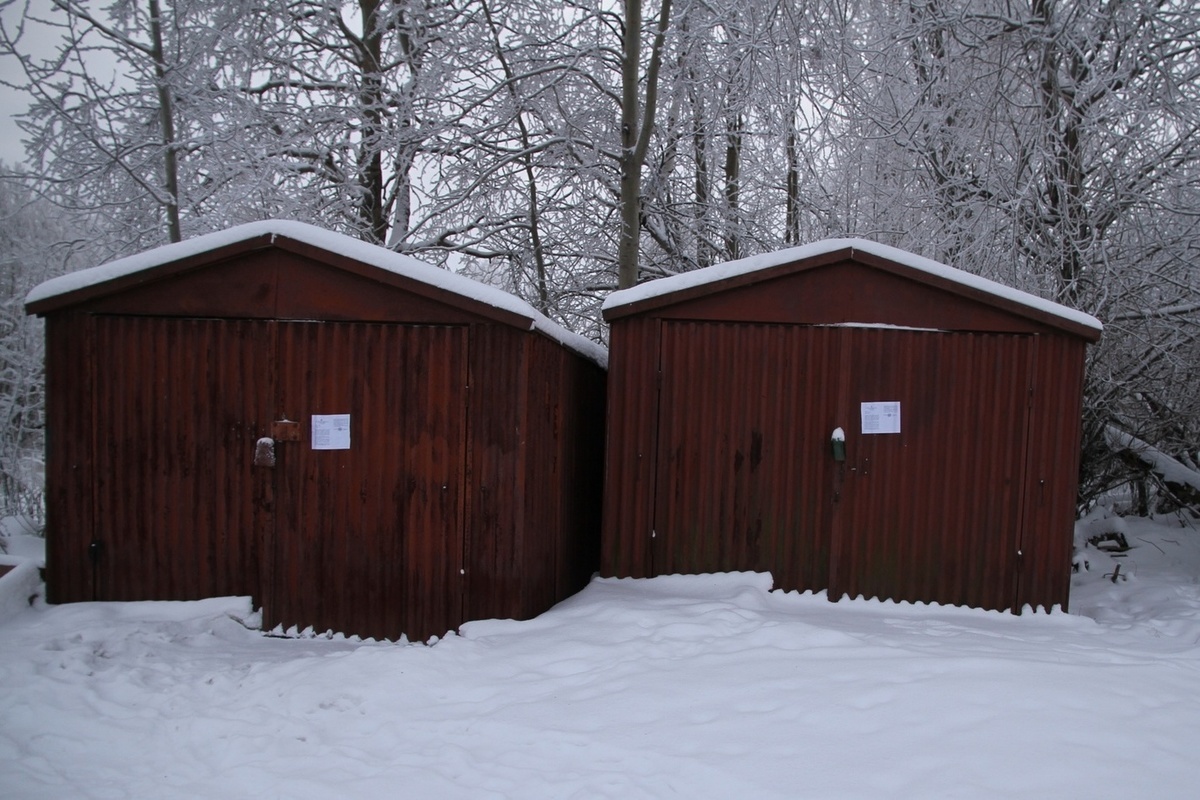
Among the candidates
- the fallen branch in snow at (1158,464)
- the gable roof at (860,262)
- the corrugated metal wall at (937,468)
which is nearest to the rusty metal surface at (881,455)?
the corrugated metal wall at (937,468)

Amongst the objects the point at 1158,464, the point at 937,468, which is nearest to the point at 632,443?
the point at 937,468

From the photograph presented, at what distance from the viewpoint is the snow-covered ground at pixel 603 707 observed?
297cm

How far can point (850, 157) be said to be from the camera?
357 inches

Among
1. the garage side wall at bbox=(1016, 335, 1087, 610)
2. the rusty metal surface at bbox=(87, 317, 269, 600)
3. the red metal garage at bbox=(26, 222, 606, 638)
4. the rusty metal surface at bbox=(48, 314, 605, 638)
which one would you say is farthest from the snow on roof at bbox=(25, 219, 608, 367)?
the garage side wall at bbox=(1016, 335, 1087, 610)

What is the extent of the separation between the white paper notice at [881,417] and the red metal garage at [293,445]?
2495 mm

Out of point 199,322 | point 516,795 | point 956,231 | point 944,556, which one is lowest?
point 516,795

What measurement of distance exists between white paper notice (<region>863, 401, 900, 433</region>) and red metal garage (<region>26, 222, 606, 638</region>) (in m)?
2.49

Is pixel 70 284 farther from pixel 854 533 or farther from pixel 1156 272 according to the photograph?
pixel 1156 272

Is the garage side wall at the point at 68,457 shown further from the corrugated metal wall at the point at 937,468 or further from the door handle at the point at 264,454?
the corrugated metal wall at the point at 937,468

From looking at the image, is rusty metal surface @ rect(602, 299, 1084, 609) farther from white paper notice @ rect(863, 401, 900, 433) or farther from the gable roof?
the gable roof

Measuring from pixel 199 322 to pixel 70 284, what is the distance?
833 mm

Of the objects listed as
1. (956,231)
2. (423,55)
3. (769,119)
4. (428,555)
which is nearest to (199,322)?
(428,555)

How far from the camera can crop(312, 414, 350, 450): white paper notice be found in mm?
4953

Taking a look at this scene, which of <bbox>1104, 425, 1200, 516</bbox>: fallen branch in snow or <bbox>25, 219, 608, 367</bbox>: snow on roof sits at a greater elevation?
<bbox>25, 219, 608, 367</bbox>: snow on roof
